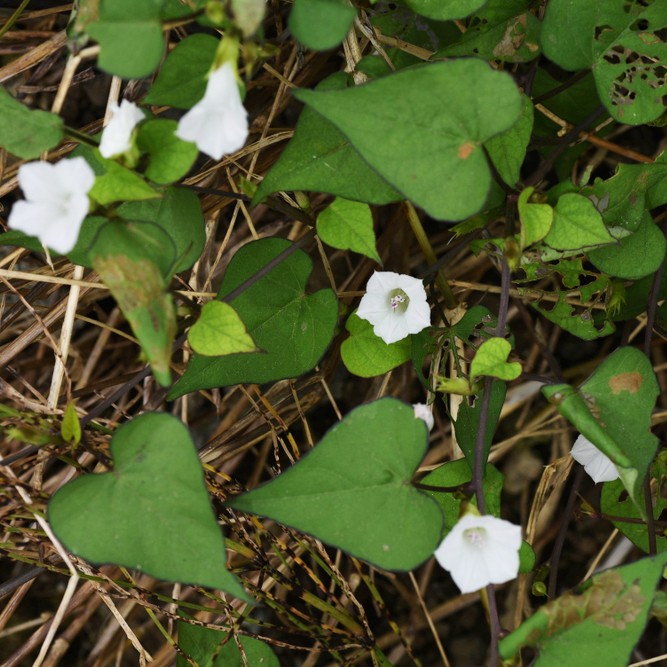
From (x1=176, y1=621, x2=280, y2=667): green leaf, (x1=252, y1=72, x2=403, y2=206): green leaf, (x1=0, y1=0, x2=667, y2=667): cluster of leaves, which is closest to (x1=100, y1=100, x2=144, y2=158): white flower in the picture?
(x1=0, y1=0, x2=667, y2=667): cluster of leaves

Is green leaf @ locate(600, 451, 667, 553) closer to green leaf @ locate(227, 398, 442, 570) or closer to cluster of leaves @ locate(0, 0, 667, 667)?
cluster of leaves @ locate(0, 0, 667, 667)

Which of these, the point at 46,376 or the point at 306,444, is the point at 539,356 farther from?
the point at 46,376

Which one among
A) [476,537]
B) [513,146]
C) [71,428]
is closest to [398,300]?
[513,146]

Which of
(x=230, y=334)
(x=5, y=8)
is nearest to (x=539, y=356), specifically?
(x=230, y=334)

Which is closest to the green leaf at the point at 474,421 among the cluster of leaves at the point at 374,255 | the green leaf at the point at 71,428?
the cluster of leaves at the point at 374,255

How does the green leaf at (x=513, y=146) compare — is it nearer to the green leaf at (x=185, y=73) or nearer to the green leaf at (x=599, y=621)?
the green leaf at (x=185, y=73)

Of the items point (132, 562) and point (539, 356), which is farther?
point (539, 356)
